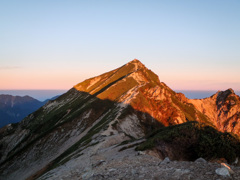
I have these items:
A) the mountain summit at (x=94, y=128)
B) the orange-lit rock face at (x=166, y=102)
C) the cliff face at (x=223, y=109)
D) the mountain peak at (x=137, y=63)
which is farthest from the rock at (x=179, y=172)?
the mountain peak at (x=137, y=63)

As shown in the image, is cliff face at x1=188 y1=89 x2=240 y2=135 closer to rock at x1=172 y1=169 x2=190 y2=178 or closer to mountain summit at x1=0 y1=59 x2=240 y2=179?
mountain summit at x1=0 y1=59 x2=240 y2=179

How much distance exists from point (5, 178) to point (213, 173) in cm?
7285

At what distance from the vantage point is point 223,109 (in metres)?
139

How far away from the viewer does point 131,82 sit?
398 feet

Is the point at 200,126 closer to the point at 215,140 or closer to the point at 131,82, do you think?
the point at 215,140

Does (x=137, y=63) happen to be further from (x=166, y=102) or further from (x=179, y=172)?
(x=179, y=172)

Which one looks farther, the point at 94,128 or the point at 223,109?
the point at 223,109

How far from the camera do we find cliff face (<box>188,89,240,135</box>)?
5089 inches

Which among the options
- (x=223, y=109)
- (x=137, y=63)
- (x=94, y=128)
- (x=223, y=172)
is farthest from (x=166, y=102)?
(x=137, y=63)

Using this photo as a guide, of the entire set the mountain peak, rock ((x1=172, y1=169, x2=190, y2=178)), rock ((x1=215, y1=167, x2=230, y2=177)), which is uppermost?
the mountain peak

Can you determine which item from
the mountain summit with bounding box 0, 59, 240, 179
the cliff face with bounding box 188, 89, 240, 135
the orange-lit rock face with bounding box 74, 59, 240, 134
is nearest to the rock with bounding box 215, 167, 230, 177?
the mountain summit with bounding box 0, 59, 240, 179

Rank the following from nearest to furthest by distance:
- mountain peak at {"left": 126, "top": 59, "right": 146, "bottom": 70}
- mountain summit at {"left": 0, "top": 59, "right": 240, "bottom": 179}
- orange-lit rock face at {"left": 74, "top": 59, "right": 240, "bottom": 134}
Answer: mountain summit at {"left": 0, "top": 59, "right": 240, "bottom": 179} → orange-lit rock face at {"left": 74, "top": 59, "right": 240, "bottom": 134} → mountain peak at {"left": 126, "top": 59, "right": 146, "bottom": 70}

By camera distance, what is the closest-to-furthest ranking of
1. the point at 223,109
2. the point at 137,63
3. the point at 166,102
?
the point at 166,102, the point at 223,109, the point at 137,63

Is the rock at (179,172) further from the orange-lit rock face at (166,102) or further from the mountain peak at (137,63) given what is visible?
the mountain peak at (137,63)
